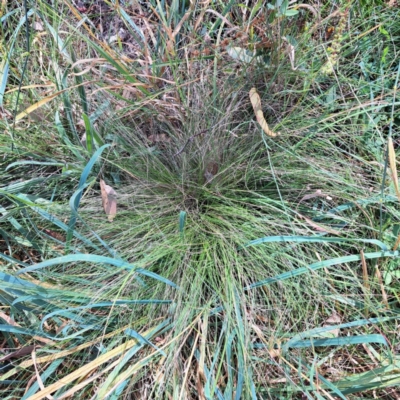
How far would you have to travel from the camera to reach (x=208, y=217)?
1032 millimetres

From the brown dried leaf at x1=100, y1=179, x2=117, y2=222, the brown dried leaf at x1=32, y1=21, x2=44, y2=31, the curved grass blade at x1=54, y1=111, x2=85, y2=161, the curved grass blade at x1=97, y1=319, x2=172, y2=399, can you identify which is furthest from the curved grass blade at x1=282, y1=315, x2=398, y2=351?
the brown dried leaf at x1=32, y1=21, x2=44, y2=31

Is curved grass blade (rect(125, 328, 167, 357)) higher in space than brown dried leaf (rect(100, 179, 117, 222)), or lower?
lower

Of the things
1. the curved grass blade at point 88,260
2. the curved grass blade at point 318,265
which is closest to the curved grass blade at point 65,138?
the curved grass blade at point 88,260

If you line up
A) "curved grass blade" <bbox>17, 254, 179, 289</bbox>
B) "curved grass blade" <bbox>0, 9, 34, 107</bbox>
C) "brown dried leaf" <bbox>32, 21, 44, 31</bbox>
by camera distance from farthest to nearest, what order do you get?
"brown dried leaf" <bbox>32, 21, 44, 31</bbox> < "curved grass blade" <bbox>0, 9, 34, 107</bbox> < "curved grass blade" <bbox>17, 254, 179, 289</bbox>

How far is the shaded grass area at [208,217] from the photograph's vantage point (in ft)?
2.96

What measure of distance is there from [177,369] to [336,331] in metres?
0.36

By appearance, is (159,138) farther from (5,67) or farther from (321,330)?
(321,330)

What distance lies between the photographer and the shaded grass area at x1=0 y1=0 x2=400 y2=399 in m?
0.90

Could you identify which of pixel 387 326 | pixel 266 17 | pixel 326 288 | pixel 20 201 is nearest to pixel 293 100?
pixel 266 17

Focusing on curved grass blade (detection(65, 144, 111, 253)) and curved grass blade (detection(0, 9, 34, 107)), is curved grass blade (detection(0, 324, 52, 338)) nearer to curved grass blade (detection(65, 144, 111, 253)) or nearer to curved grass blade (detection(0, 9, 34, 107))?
curved grass blade (detection(65, 144, 111, 253))

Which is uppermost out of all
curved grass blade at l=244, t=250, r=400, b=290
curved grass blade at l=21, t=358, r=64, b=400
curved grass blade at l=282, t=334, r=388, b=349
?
curved grass blade at l=244, t=250, r=400, b=290

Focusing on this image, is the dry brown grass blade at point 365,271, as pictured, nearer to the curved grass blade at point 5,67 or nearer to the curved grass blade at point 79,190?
the curved grass blade at point 79,190

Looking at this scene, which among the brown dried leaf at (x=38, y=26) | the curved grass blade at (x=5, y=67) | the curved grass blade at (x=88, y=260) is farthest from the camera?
the brown dried leaf at (x=38, y=26)

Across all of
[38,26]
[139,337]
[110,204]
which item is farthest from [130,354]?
[38,26]
